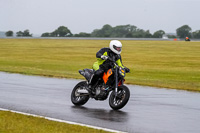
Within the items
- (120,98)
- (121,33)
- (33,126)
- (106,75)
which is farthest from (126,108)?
(121,33)

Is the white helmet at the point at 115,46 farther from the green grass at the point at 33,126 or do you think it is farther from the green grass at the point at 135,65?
the green grass at the point at 135,65

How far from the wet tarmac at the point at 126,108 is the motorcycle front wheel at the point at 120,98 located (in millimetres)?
158

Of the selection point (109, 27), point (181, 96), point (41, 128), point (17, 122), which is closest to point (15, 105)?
point (17, 122)

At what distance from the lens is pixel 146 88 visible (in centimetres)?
1602

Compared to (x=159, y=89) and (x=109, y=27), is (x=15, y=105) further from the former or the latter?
(x=109, y=27)

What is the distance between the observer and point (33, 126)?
831cm

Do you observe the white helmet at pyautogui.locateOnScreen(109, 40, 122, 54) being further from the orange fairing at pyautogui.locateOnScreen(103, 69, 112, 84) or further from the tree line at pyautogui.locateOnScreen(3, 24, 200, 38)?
the tree line at pyautogui.locateOnScreen(3, 24, 200, 38)

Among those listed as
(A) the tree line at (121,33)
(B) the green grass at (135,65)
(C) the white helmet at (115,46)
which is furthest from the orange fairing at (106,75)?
(A) the tree line at (121,33)

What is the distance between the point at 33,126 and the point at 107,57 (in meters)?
2.96

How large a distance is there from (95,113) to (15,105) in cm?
223

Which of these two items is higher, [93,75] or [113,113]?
[93,75]

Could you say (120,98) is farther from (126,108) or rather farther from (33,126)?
(33,126)

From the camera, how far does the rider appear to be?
1066 centimetres

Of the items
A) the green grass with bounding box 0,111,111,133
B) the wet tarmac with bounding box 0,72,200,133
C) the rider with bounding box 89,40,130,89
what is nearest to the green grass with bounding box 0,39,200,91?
the wet tarmac with bounding box 0,72,200,133
